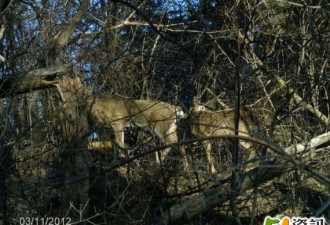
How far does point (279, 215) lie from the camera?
638 cm

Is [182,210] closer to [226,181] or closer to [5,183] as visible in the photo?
[226,181]

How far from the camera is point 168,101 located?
9281 millimetres

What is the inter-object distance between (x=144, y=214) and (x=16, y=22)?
4573 millimetres

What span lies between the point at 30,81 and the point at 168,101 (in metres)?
3.76

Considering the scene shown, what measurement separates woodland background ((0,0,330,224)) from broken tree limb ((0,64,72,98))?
13mm

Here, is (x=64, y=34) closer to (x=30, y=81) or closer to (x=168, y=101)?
(x=168, y=101)

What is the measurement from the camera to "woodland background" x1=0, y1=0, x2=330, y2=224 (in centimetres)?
590

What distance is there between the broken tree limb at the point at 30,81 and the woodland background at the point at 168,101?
0.04ft

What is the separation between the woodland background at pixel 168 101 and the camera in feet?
19.4
